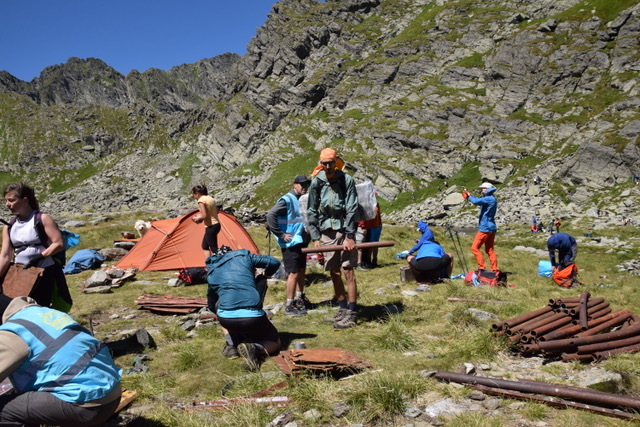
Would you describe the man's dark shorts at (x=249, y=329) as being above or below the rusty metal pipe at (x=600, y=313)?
above

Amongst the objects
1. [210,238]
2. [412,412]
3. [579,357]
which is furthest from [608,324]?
[210,238]

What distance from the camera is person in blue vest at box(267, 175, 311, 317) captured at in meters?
8.76

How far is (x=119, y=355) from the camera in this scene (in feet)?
22.1

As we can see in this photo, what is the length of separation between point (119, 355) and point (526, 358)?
632 cm

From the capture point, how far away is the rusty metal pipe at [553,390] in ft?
12.8

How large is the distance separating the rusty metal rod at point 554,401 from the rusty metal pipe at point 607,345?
148 cm

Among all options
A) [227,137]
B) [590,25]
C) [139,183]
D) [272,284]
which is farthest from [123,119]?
[272,284]

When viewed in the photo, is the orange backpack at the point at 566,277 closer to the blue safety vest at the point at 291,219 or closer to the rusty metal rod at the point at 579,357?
the rusty metal rod at the point at 579,357

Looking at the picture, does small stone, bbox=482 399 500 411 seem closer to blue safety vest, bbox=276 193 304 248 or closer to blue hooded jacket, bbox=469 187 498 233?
blue safety vest, bbox=276 193 304 248

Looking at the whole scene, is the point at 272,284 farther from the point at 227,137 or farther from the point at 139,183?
the point at 139,183

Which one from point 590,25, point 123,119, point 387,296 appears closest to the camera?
point 387,296

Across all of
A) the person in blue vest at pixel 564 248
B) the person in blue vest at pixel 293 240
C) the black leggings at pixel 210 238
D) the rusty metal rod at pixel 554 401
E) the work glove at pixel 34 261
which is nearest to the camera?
the rusty metal rod at pixel 554 401

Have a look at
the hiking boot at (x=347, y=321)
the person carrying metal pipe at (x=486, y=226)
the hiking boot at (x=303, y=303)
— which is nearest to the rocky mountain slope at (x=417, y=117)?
the person carrying metal pipe at (x=486, y=226)

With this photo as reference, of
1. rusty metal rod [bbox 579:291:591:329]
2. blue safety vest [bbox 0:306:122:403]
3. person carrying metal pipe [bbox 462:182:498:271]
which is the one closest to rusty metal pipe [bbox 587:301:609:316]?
rusty metal rod [bbox 579:291:591:329]
